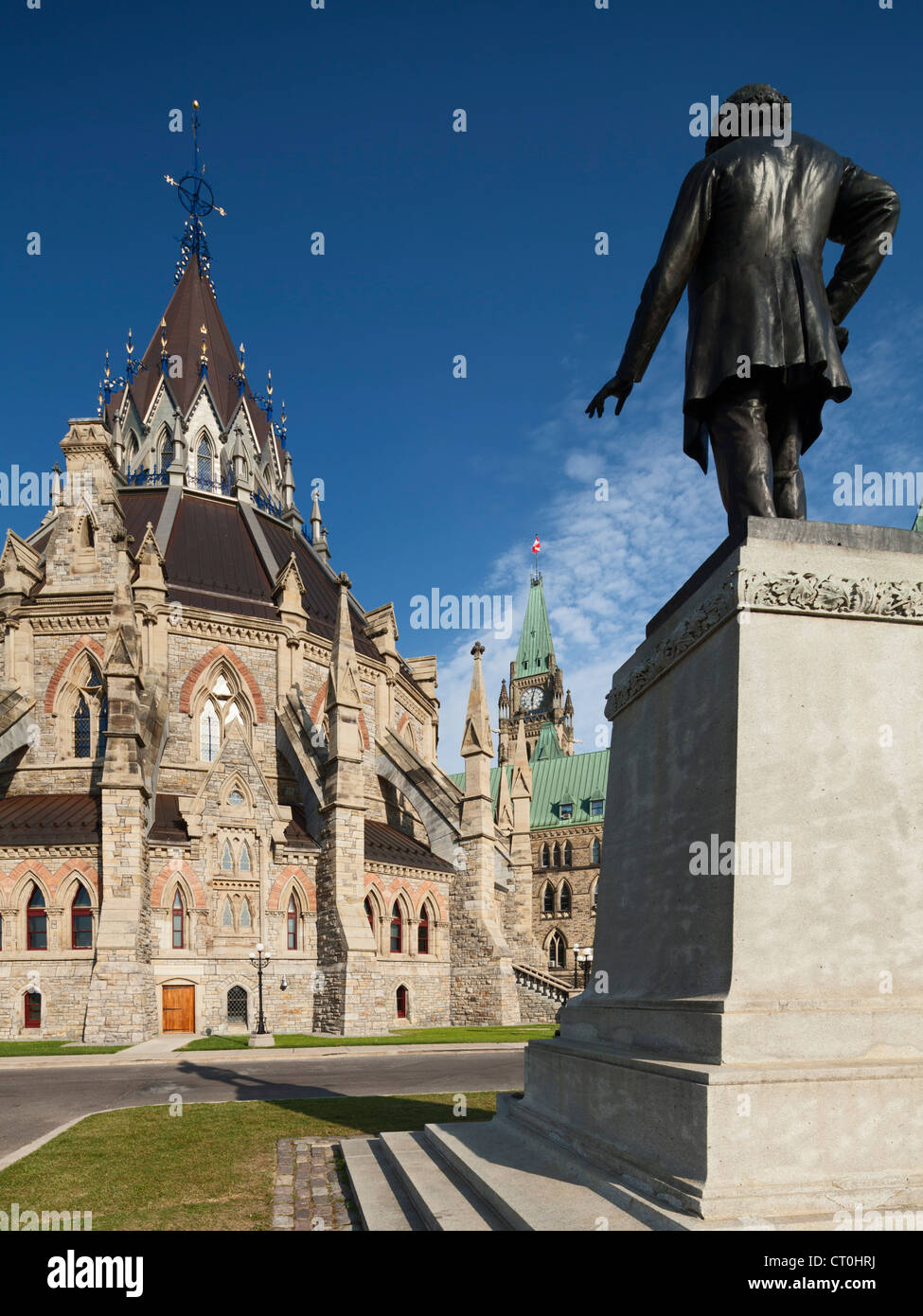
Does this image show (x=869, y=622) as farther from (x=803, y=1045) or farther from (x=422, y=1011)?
(x=422, y=1011)

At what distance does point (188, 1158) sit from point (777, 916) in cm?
588

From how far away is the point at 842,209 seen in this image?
19.2ft

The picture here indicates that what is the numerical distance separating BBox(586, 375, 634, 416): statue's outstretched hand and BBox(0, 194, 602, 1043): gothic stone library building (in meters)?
23.1

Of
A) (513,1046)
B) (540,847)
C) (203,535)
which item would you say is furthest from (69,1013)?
(540,847)

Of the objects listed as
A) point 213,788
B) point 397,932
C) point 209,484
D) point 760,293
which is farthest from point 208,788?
point 760,293

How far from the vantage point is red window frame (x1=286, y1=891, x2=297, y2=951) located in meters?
29.3

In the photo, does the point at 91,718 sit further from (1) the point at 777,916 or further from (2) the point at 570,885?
(2) the point at 570,885

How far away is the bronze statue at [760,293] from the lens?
217 inches

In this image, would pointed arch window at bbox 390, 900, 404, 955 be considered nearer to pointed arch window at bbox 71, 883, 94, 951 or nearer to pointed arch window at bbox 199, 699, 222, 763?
pointed arch window at bbox 199, 699, 222, 763

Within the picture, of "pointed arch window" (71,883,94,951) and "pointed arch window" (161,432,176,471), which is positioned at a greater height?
"pointed arch window" (161,432,176,471)

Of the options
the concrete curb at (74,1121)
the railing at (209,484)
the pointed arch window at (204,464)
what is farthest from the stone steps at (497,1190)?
the pointed arch window at (204,464)

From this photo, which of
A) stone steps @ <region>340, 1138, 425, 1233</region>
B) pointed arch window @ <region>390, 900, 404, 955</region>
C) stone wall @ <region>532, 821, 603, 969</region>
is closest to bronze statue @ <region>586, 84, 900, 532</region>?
stone steps @ <region>340, 1138, 425, 1233</region>

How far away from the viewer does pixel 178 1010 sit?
26.9 metres
